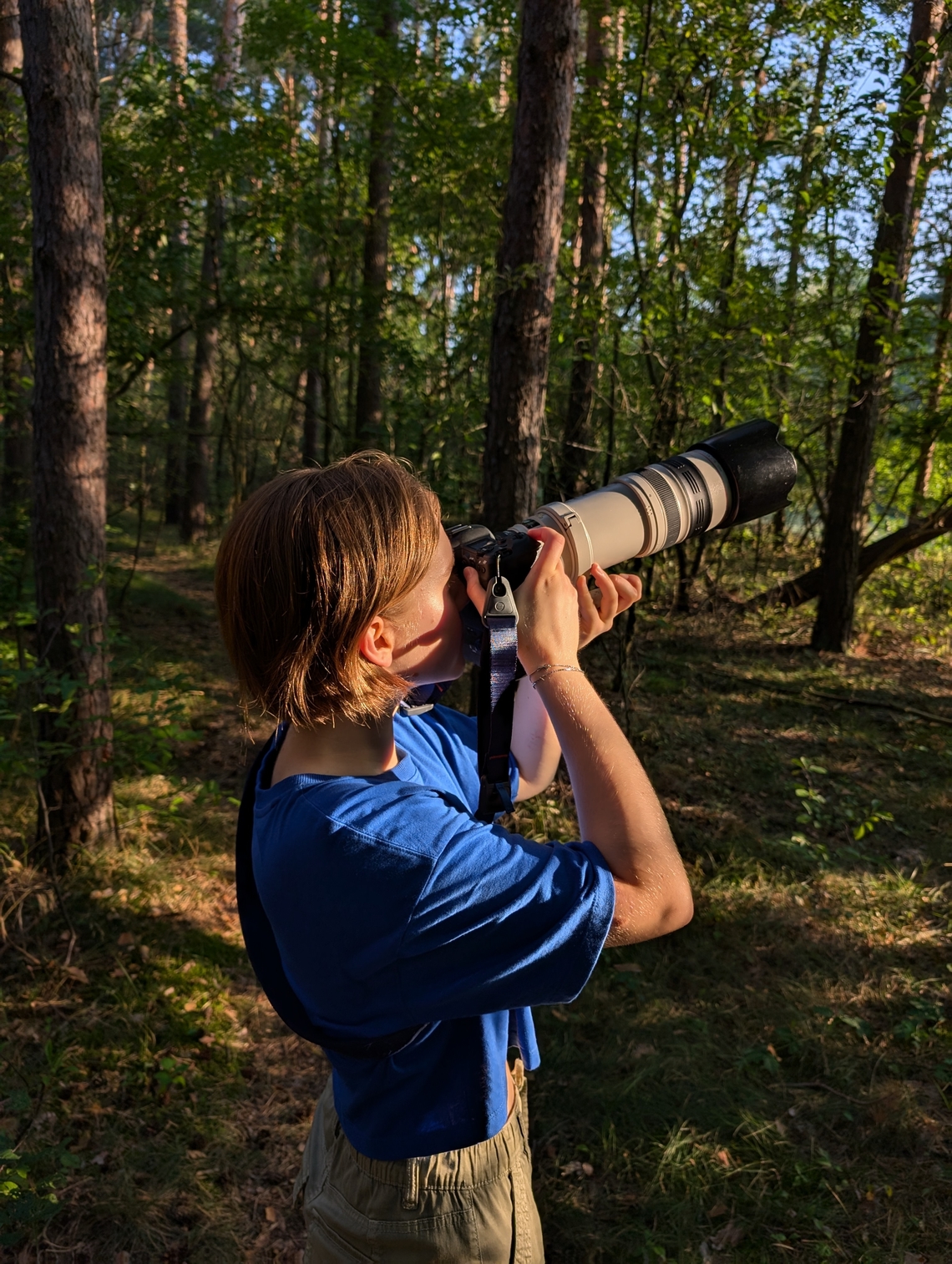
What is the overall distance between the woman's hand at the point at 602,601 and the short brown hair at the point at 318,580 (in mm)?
345

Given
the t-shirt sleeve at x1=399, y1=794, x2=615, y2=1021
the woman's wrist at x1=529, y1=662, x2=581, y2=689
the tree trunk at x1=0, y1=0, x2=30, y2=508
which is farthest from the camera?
the tree trunk at x1=0, y1=0, x2=30, y2=508

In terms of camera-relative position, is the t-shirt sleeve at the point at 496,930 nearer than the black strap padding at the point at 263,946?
Yes

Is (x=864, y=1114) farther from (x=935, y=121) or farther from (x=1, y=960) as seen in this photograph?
(x=935, y=121)

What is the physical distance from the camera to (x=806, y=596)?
8289 millimetres

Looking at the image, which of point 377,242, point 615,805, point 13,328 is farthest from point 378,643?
point 377,242

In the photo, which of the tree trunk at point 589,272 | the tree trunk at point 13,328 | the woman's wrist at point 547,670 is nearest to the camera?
the woman's wrist at point 547,670

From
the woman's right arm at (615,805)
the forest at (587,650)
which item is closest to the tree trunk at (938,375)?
the forest at (587,650)

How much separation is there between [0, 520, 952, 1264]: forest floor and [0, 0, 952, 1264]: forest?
0.6 inches

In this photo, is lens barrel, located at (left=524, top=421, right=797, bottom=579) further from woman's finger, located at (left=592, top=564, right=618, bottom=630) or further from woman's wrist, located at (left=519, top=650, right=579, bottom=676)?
woman's wrist, located at (left=519, top=650, right=579, bottom=676)

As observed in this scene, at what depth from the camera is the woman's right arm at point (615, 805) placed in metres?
1.00

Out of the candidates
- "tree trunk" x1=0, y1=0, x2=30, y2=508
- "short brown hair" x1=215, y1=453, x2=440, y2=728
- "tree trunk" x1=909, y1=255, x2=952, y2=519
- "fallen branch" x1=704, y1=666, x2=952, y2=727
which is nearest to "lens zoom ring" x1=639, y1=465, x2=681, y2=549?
"short brown hair" x1=215, y1=453, x2=440, y2=728

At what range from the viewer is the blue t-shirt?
3.01 feet

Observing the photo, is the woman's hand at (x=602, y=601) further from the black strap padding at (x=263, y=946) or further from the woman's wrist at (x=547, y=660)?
the black strap padding at (x=263, y=946)

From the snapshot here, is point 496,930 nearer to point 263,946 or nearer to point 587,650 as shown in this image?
point 263,946
